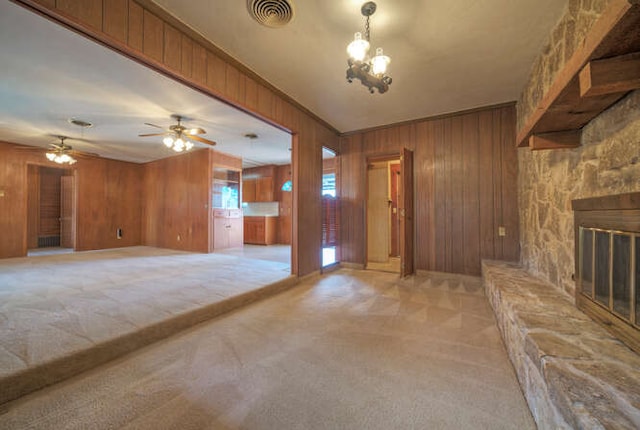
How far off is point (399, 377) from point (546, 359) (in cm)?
75

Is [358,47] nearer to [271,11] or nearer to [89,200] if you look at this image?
[271,11]

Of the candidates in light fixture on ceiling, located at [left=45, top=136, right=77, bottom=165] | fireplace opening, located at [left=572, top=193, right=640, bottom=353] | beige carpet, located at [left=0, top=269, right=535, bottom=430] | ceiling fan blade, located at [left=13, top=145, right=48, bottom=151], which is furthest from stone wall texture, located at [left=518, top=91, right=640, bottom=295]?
ceiling fan blade, located at [left=13, top=145, right=48, bottom=151]

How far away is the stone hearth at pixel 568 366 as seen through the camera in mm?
828

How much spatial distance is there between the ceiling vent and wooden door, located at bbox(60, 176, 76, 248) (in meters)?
7.23

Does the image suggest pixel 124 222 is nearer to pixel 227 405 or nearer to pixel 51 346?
pixel 51 346

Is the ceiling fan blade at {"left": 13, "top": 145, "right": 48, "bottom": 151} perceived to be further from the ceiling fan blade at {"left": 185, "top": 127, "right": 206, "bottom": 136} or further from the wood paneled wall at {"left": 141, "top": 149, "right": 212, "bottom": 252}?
the ceiling fan blade at {"left": 185, "top": 127, "right": 206, "bottom": 136}

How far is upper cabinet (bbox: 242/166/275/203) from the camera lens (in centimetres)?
789

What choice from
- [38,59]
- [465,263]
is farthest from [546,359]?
[38,59]

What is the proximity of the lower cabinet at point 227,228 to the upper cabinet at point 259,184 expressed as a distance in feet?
4.90

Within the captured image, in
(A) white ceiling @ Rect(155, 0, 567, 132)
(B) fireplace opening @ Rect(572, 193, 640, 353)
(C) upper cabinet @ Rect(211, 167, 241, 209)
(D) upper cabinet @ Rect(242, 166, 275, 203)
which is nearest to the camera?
(B) fireplace opening @ Rect(572, 193, 640, 353)

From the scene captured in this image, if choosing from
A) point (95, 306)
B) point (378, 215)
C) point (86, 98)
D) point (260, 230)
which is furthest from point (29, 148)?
point (378, 215)

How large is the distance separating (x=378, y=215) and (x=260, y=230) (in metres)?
4.02

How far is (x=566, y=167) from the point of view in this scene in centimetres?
192

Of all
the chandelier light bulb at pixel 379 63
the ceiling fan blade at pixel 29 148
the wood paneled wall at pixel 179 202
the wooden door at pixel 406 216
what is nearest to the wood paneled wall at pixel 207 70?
the wooden door at pixel 406 216
